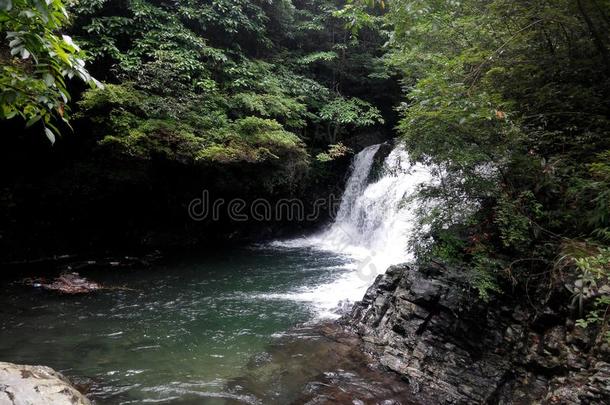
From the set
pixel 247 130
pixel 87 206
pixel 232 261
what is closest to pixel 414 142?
pixel 247 130

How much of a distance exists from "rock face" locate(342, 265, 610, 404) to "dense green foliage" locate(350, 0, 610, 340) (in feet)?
1.45

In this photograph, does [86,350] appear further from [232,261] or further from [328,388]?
[232,261]

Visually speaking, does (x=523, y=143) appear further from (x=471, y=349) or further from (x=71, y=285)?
(x=71, y=285)

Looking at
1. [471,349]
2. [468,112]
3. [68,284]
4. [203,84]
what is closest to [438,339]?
[471,349]

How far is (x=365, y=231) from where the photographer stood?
44.4 ft

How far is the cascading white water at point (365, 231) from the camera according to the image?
9.16 meters

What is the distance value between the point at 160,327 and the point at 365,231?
8.39 m

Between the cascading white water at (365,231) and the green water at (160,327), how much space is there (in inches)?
21.4

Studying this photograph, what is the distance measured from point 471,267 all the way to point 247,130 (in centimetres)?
805

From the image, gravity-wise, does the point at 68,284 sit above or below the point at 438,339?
below

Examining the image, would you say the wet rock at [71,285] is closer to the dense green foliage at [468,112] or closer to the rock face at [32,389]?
the dense green foliage at [468,112]

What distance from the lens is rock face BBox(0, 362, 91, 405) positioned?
3424mm

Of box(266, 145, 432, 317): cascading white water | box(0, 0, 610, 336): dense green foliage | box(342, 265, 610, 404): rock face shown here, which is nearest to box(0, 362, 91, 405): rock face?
box(0, 0, 610, 336): dense green foliage

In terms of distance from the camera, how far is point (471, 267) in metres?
5.38
